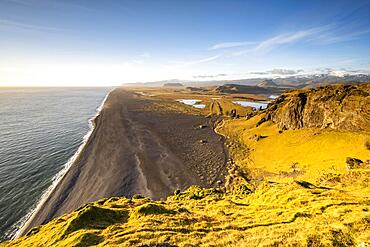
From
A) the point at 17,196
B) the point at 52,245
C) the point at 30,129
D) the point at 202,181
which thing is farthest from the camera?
the point at 30,129

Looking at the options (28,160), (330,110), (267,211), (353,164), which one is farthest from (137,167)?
(330,110)

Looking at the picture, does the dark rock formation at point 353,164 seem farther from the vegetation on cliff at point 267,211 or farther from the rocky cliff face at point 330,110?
the rocky cliff face at point 330,110

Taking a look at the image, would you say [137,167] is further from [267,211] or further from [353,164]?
[353,164]

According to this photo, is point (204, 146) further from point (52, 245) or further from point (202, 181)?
point (52, 245)

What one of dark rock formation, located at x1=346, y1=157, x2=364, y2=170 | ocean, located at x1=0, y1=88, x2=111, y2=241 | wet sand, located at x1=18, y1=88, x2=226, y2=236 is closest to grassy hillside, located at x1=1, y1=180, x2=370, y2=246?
dark rock formation, located at x1=346, y1=157, x2=364, y2=170

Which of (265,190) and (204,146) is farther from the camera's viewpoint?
(204,146)

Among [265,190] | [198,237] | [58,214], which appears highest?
[198,237]

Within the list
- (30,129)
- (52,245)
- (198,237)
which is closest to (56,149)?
(30,129)

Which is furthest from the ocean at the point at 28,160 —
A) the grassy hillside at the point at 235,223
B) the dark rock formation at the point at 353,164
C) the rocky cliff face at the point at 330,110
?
the rocky cliff face at the point at 330,110
